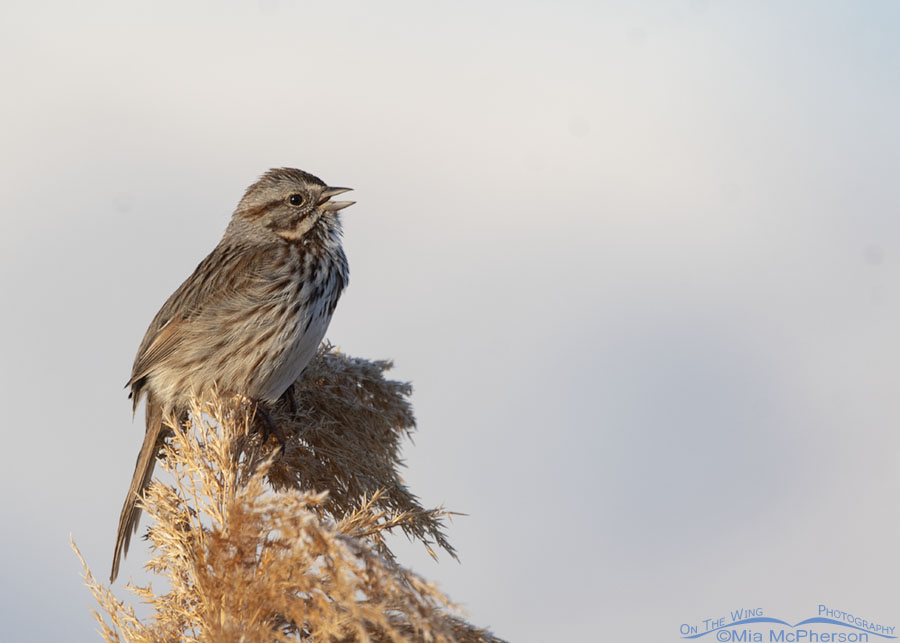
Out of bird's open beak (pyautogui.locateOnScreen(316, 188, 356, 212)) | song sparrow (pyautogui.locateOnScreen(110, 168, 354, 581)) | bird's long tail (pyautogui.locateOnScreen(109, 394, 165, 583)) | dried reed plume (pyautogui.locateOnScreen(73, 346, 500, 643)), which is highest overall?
bird's open beak (pyautogui.locateOnScreen(316, 188, 356, 212))

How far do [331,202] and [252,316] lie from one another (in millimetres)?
974

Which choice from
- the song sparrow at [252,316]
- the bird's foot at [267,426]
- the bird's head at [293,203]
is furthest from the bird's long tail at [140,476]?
the bird's head at [293,203]

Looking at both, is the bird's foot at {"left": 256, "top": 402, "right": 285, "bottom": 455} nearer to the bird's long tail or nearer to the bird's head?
the bird's long tail

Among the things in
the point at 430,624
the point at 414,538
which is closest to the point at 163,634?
the point at 430,624

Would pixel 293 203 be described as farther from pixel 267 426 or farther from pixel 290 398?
pixel 267 426

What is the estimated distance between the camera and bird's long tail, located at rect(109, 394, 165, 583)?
4.86 metres

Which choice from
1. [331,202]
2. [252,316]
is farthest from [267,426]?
[331,202]

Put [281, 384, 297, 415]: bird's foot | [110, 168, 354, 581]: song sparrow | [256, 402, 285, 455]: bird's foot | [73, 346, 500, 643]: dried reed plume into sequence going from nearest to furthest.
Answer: [73, 346, 500, 643]: dried reed plume → [256, 402, 285, 455]: bird's foot → [281, 384, 297, 415]: bird's foot → [110, 168, 354, 581]: song sparrow

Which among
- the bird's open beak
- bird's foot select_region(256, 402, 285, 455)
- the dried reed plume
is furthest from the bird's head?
the dried reed plume

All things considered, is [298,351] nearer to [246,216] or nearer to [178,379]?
[178,379]

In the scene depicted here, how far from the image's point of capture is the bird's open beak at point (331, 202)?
597 cm

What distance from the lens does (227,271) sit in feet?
18.9

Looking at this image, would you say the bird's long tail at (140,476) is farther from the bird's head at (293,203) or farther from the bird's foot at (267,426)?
the bird's head at (293,203)

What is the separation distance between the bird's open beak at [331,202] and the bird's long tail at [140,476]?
1.58 meters
